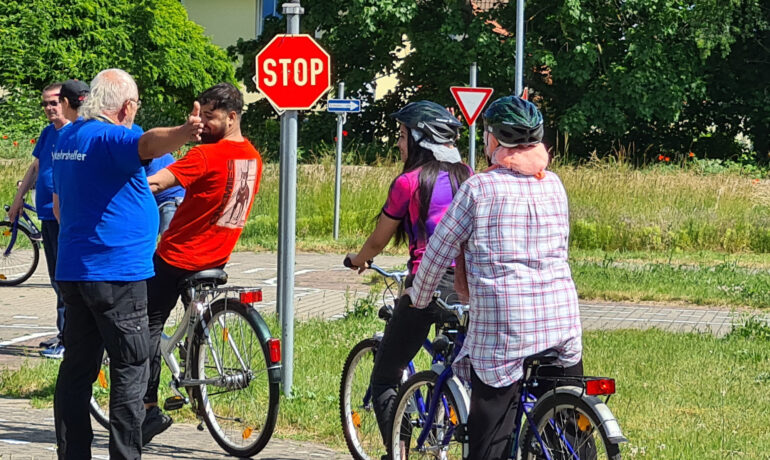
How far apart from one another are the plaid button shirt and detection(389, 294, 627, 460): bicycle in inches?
3.9

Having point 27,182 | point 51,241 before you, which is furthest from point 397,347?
point 27,182

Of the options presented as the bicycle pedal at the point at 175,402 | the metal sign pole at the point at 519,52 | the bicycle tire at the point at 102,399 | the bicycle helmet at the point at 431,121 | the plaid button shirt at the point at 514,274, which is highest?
the metal sign pole at the point at 519,52

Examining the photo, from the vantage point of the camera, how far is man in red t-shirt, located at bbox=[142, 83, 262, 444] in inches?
256

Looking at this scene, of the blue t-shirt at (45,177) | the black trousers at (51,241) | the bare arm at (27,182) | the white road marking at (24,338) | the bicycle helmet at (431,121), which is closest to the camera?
the bicycle helmet at (431,121)

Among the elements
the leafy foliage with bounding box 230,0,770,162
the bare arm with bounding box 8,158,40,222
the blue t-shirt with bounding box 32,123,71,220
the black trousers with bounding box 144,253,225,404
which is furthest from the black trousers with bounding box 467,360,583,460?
the leafy foliage with bounding box 230,0,770,162

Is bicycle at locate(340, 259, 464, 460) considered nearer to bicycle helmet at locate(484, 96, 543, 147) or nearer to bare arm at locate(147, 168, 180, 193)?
bare arm at locate(147, 168, 180, 193)

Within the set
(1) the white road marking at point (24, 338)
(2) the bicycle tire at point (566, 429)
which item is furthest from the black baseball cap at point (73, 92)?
(2) the bicycle tire at point (566, 429)

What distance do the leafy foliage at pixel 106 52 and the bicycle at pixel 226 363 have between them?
95.3 feet

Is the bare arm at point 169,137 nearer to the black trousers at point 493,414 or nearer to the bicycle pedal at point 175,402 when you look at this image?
the black trousers at point 493,414

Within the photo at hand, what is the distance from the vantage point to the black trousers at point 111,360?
5492 millimetres

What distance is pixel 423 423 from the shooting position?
5199 millimetres

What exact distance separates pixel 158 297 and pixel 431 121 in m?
1.91

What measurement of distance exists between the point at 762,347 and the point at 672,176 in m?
13.6

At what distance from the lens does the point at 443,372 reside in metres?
4.95
